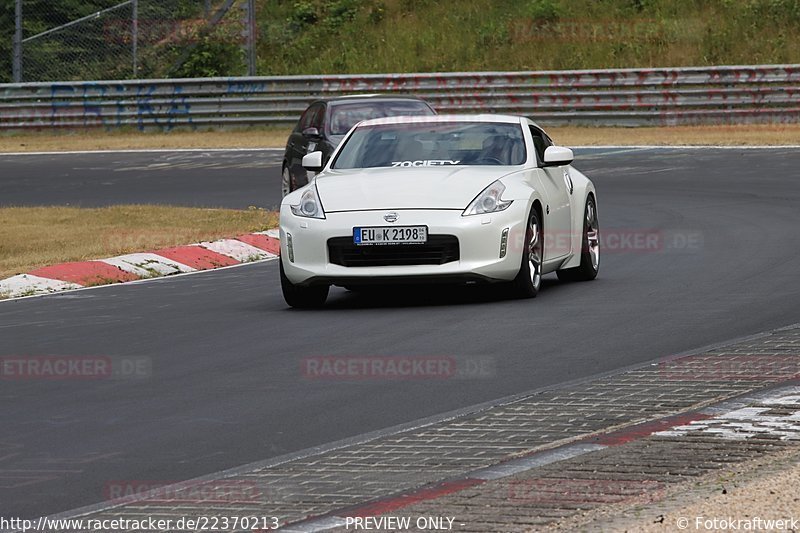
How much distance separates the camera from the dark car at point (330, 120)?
21297 mm

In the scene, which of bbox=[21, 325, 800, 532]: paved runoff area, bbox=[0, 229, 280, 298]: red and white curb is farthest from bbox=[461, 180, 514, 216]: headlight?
bbox=[0, 229, 280, 298]: red and white curb

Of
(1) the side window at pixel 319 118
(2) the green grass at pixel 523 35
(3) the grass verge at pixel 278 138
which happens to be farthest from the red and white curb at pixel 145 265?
(2) the green grass at pixel 523 35

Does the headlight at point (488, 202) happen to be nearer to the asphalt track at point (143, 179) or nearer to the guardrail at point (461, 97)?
the asphalt track at point (143, 179)

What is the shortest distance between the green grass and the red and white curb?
23297mm

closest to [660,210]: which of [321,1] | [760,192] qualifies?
[760,192]

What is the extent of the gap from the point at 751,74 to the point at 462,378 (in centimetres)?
2647

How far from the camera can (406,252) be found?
1207 centimetres

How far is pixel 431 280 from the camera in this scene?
1209cm

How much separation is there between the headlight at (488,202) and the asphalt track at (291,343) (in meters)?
0.68

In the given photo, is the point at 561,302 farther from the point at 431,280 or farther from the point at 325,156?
the point at 325,156

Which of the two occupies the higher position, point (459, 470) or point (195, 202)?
point (459, 470)

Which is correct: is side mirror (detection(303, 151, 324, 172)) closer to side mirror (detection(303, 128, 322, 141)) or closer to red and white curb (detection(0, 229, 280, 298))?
red and white curb (detection(0, 229, 280, 298))

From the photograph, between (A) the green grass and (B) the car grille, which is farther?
(A) the green grass

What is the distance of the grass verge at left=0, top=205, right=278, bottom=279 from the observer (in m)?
16.7
